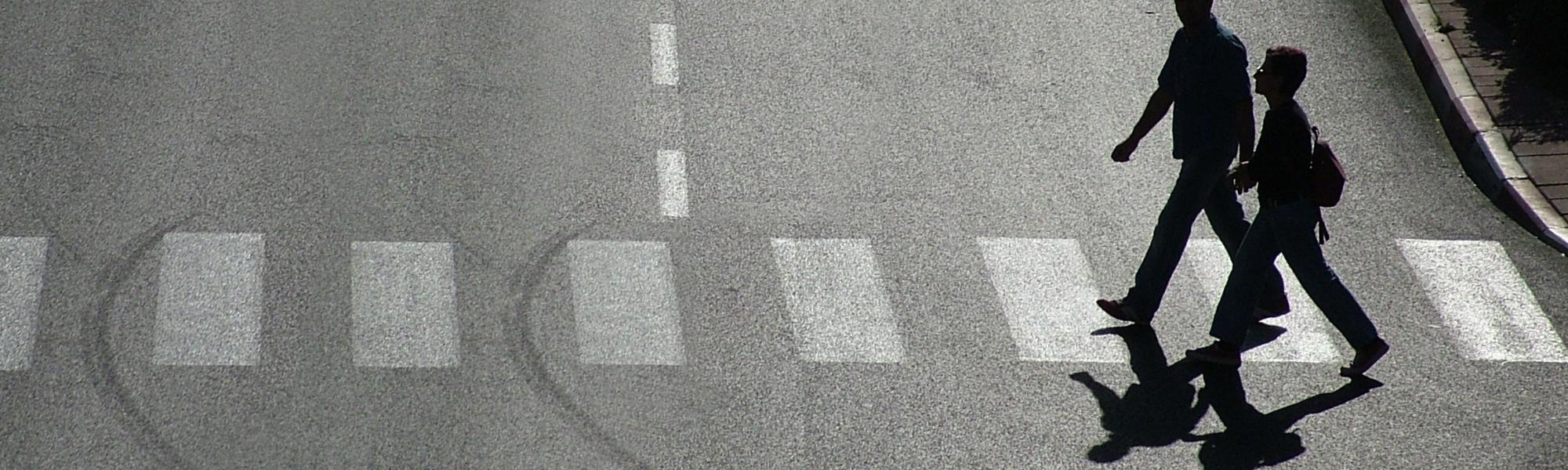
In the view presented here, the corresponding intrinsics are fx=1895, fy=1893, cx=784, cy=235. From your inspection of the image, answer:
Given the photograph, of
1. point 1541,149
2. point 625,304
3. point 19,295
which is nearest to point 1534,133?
point 1541,149

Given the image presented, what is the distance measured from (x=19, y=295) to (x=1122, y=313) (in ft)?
17.3

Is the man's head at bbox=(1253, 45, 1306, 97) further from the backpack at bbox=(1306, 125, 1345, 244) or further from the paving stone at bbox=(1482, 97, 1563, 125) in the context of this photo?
the paving stone at bbox=(1482, 97, 1563, 125)

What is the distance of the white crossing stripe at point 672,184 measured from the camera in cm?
1027

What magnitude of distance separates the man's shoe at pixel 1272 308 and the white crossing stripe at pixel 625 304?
9.47ft

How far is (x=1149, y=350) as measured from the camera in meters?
9.16

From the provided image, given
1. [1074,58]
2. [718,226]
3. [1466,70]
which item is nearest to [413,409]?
[718,226]

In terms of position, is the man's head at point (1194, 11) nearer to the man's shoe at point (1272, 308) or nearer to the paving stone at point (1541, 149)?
the man's shoe at point (1272, 308)

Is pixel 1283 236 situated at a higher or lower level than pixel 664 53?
higher

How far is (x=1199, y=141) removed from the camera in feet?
29.2

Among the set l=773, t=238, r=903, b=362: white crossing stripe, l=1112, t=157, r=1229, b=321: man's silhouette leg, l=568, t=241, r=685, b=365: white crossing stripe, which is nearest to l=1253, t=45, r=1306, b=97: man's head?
l=1112, t=157, r=1229, b=321: man's silhouette leg

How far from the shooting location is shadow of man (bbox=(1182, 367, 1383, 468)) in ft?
27.2

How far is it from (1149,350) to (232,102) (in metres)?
5.54

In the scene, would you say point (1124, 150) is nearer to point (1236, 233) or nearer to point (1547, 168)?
point (1236, 233)

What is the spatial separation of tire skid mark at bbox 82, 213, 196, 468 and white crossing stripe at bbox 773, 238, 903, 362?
9.49 ft
